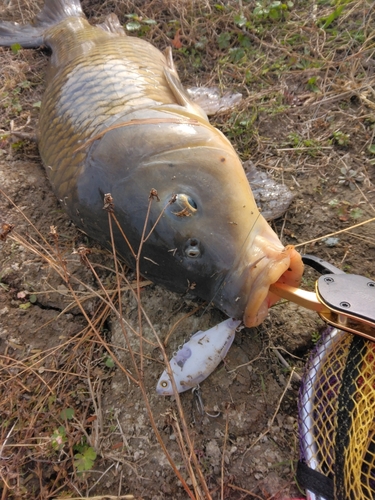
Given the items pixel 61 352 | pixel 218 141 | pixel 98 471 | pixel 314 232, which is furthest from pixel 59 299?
pixel 314 232

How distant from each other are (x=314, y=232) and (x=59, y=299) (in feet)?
5.16

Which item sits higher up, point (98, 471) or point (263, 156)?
point (263, 156)

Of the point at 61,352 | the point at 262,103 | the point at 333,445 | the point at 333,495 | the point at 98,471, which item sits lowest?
the point at 98,471

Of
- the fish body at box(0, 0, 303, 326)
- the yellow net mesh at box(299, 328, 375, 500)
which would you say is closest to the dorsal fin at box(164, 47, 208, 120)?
the fish body at box(0, 0, 303, 326)

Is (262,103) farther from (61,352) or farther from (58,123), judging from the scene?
(61,352)

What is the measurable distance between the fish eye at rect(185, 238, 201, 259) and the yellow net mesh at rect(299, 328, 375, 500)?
0.70 meters

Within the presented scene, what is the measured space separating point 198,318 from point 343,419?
33.6 inches

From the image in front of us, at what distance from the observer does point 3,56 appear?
12.1ft

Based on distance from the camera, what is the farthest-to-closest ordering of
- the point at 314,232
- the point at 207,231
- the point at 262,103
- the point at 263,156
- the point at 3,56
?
the point at 3,56
the point at 262,103
the point at 263,156
the point at 314,232
the point at 207,231

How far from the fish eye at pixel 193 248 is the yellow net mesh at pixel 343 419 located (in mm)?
705

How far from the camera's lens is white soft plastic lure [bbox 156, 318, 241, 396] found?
70.6 inches

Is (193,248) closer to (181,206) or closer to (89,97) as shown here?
(181,206)

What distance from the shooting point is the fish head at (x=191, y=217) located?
164 cm

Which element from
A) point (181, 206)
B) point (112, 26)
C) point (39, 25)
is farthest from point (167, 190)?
point (39, 25)
